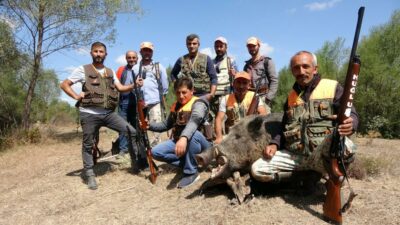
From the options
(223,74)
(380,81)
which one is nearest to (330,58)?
(380,81)

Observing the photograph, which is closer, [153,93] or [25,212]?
[25,212]

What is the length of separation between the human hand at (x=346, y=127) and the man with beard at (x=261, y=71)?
2.77 m

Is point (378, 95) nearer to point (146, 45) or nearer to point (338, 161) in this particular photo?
point (146, 45)

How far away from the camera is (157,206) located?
4727mm

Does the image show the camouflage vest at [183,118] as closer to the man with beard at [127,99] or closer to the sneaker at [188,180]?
the sneaker at [188,180]

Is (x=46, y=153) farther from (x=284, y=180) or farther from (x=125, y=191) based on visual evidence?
(x=284, y=180)

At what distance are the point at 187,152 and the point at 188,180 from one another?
409 mm

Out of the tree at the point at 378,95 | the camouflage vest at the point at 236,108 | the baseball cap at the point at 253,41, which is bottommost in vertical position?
the tree at the point at 378,95

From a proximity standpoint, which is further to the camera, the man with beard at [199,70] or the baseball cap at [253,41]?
the man with beard at [199,70]

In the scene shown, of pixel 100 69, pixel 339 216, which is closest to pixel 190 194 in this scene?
pixel 339 216

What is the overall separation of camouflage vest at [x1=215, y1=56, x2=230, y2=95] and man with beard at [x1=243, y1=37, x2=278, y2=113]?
21.3 inches

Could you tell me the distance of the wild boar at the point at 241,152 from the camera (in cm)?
447

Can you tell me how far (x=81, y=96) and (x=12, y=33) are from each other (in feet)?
26.2

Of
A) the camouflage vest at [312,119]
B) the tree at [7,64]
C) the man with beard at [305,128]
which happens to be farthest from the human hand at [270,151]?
the tree at [7,64]
